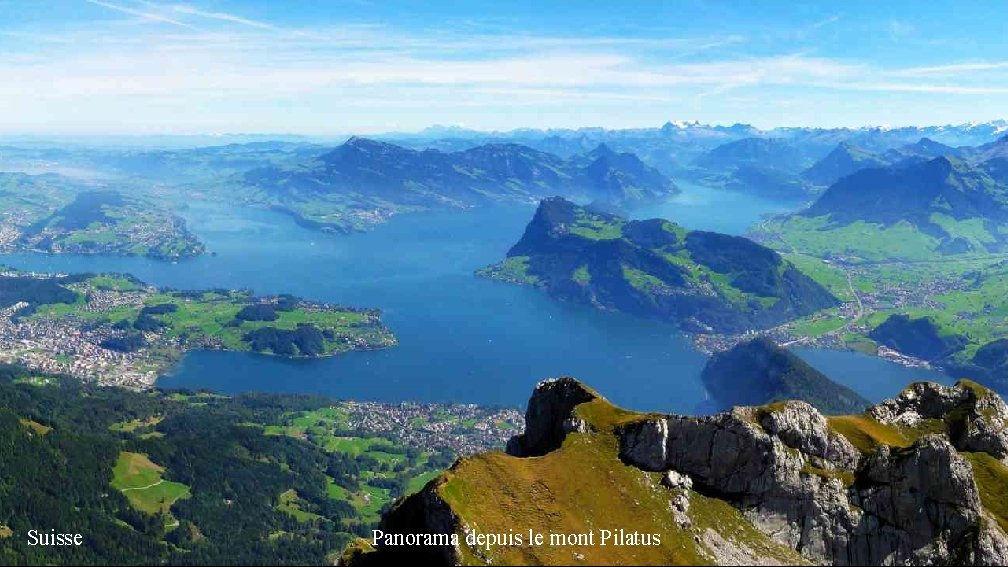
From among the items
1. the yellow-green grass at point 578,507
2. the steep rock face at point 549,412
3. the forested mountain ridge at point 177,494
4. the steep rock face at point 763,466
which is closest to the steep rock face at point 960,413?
the steep rock face at point 763,466

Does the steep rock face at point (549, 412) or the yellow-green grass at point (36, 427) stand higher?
the steep rock face at point (549, 412)

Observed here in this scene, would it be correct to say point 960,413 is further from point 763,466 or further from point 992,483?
point 763,466

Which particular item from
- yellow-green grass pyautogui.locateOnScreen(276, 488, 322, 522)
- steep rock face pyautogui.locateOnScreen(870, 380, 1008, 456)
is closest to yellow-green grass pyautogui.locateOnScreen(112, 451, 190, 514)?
yellow-green grass pyautogui.locateOnScreen(276, 488, 322, 522)

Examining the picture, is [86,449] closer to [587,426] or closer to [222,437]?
[222,437]

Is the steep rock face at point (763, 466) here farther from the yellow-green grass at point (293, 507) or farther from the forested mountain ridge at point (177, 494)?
the yellow-green grass at point (293, 507)

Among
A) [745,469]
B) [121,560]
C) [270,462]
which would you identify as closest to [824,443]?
[745,469]

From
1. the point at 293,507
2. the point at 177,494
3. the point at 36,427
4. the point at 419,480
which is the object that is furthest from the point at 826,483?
the point at 36,427

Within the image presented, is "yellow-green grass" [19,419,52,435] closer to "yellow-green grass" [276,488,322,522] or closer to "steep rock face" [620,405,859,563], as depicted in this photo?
"yellow-green grass" [276,488,322,522]
